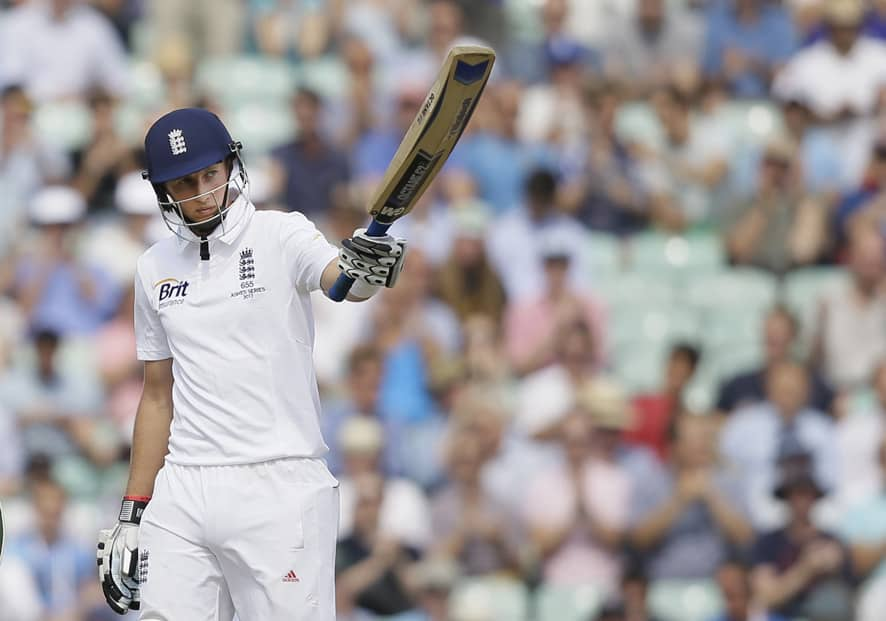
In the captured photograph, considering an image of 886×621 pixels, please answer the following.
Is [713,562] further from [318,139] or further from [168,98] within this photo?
[168,98]

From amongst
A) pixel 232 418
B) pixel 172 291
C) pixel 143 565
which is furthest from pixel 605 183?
pixel 143 565

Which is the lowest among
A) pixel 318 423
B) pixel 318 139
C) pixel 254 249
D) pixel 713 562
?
pixel 713 562

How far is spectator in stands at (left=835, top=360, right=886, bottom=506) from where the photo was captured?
11219 millimetres

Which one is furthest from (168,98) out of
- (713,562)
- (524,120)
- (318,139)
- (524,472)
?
(713,562)

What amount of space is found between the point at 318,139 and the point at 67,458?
328cm

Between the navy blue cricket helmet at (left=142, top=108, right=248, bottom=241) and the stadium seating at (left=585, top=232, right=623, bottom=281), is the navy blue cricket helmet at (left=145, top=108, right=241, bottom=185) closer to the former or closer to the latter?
the navy blue cricket helmet at (left=142, top=108, right=248, bottom=241)

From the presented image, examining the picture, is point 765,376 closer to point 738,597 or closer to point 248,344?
point 738,597

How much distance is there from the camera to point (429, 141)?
5.62 m

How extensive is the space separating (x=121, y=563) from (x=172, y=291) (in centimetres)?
95

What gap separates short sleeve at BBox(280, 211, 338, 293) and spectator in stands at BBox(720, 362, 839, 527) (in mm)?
5625

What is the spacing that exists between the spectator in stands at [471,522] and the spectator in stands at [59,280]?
106 inches

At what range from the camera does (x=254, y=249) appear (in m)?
6.19

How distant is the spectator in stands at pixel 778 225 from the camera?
12.8m

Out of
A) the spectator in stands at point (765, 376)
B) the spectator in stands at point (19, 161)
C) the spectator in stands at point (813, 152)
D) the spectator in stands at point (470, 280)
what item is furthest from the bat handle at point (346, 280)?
the spectator in stands at point (813, 152)
